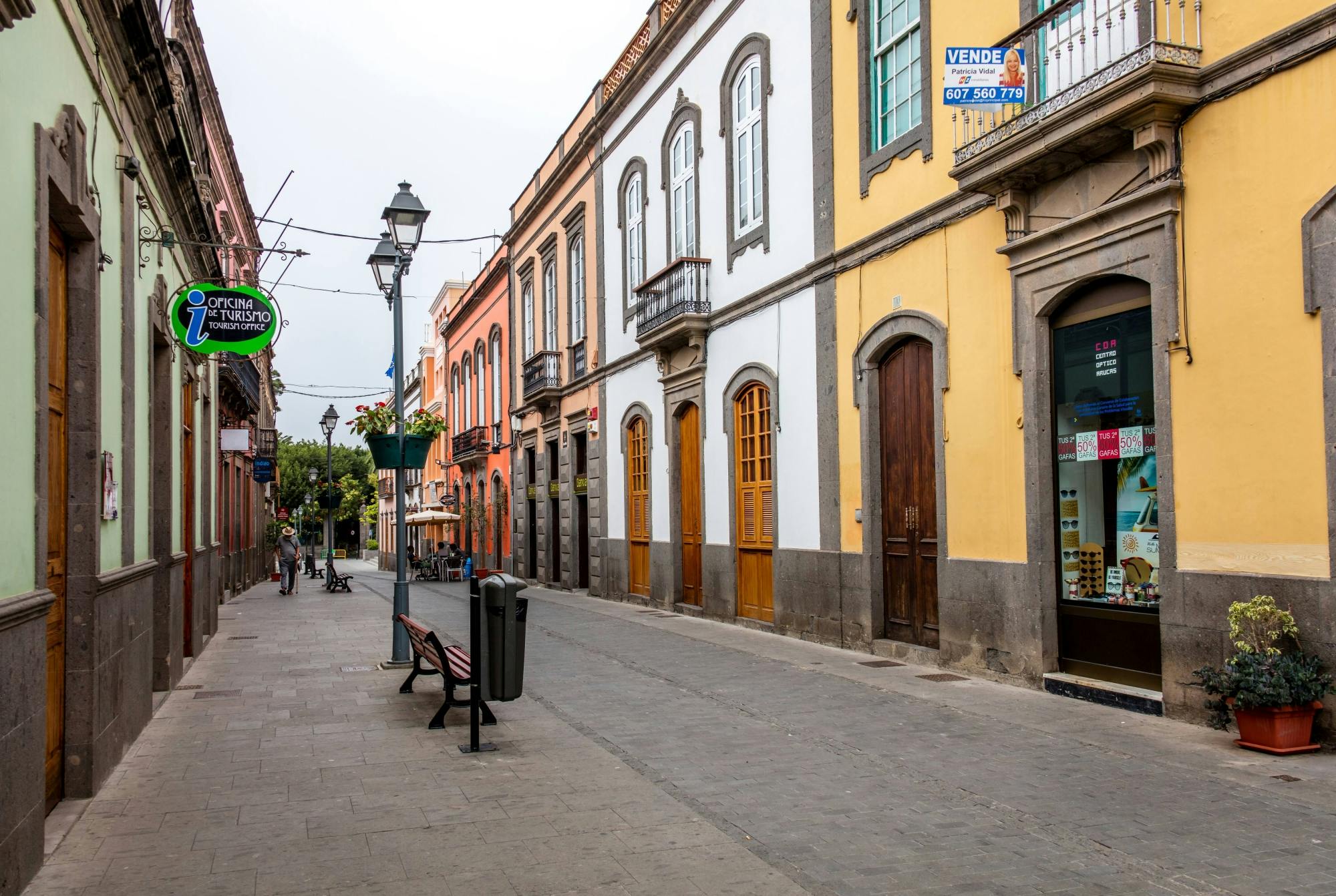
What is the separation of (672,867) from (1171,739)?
169 inches

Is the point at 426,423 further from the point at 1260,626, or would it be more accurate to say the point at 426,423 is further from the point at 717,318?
the point at 1260,626

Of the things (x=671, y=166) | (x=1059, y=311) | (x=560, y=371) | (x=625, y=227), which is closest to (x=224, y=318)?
(x=1059, y=311)

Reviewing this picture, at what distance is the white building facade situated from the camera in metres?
14.6

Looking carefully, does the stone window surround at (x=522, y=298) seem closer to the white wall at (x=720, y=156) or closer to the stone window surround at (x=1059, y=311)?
the white wall at (x=720, y=156)

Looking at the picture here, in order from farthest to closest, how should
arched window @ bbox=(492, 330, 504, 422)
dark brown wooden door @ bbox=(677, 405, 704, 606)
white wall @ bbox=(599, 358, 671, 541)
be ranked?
arched window @ bbox=(492, 330, 504, 422) → white wall @ bbox=(599, 358, 671, 541) → dark brown wooden door @ bbox=(677, 405, 704, 606)

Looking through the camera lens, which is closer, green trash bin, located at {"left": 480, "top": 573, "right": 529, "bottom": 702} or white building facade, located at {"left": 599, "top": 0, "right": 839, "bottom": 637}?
green trash bin, located at {"left": 480, "top": 573, "right": 529, "bottom": 702}

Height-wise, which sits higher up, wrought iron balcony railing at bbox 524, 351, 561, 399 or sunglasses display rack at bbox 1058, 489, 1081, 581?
wrought iron balcony railing at bbox 524, 351, 561, 399

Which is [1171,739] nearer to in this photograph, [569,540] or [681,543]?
[681,543]

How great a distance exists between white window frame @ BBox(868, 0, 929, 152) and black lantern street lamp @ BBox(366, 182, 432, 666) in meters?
5.22

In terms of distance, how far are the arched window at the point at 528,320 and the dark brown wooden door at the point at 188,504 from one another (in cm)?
1735

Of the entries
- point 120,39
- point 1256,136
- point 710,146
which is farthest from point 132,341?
point 710,146

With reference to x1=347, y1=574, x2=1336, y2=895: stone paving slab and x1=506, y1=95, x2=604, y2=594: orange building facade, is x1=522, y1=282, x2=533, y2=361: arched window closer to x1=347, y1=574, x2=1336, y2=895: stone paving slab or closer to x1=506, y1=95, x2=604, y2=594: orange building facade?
x1=506, y1=95, x2=604, y2=594: orange building facade

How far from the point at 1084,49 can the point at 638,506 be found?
44.7ft

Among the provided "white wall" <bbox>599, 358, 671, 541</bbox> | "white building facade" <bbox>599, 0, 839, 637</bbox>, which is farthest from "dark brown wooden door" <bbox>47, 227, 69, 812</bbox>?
"white wall" <bbox>599, 358, 671, 541</bbox>
